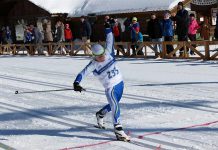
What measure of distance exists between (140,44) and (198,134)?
12.7 m

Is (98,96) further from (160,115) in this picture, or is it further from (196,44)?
(196,44)

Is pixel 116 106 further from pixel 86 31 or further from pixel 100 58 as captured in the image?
pixel 86 31

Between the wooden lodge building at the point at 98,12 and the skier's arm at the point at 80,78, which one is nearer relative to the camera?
the skier's arm at the point at 80,78

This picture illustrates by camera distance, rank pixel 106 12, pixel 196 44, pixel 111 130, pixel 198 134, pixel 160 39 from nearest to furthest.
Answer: pixel 198 134 → pixel 111 130 → pixel 196 44 → pixel 160 39 → pixel 106 12

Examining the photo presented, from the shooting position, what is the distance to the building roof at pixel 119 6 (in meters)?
24.9

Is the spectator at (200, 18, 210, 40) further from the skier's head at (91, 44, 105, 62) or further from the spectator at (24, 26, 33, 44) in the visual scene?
the skier's head at (91, 44, 105, 62)

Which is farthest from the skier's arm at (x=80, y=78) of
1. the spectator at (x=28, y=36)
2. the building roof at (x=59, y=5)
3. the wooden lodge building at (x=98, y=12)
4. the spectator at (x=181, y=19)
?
the building roof at (x=59, y=5)

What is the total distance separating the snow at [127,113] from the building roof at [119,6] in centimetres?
1201

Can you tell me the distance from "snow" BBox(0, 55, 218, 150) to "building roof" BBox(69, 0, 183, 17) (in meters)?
12.0

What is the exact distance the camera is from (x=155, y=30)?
17.7m

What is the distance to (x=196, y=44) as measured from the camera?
53.7 feet

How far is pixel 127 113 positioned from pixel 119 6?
20.2m

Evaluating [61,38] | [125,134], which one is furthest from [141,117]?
[61,38]

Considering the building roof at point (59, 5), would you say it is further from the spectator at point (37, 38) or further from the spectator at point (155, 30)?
the spectator at point (155, 30)
